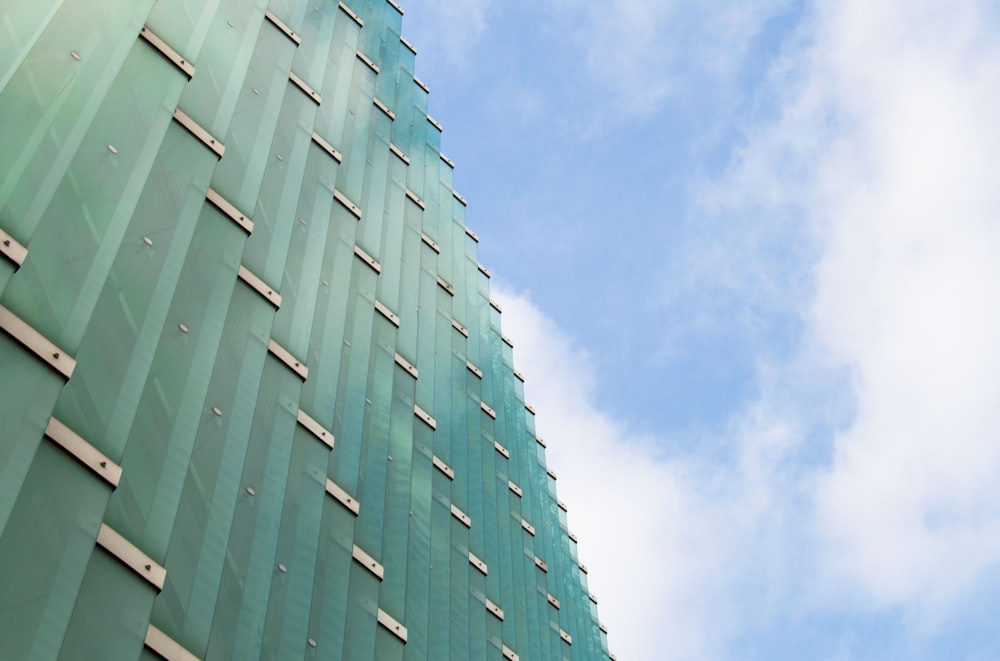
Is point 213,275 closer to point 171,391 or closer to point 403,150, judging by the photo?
point 171,391

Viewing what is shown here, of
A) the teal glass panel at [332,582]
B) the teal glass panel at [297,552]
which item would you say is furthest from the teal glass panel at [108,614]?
the teal glass panel at [332,582]

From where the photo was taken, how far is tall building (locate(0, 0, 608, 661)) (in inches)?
433

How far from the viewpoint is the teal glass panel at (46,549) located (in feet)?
32.0

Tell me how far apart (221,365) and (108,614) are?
17.2ft

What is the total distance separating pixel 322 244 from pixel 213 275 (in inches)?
217

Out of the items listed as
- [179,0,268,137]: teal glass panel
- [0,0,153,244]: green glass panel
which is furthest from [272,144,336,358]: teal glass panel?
[0,0,153,244]: green glass panel

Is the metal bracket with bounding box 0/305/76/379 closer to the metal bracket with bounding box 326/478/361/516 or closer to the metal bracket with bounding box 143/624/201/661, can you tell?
the metal bracket with bounding box 143/624/201/661

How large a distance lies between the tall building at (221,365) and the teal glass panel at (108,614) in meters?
0.02

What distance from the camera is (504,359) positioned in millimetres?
40844

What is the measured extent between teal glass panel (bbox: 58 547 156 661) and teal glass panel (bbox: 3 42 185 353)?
2324 mm

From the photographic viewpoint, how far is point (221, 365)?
1563 centimetres

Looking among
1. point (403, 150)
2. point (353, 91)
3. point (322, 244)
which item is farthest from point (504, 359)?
point (322, 244)

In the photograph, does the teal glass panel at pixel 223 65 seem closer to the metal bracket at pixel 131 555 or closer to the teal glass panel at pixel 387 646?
the metal bracket at pixel 131 555

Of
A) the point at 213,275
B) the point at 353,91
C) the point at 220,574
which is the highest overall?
the point at 353,91
